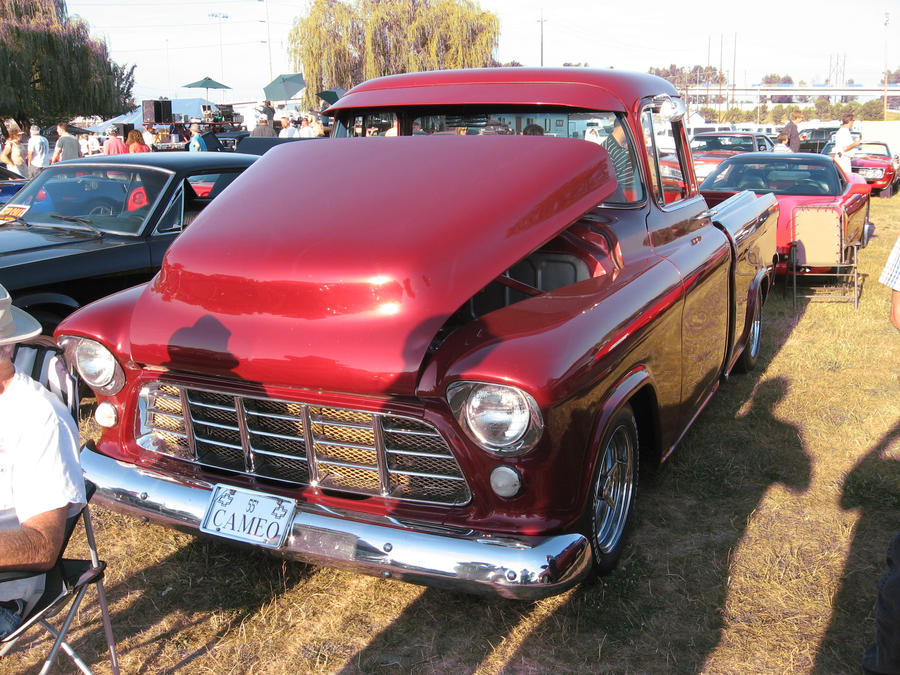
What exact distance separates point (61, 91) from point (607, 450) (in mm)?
35401

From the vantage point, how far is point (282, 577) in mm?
3240

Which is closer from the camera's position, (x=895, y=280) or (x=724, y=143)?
(x=895, y=280)

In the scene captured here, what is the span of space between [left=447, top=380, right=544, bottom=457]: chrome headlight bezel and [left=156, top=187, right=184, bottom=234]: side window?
360cm

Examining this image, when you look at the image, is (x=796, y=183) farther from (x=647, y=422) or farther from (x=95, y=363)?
(x=95, y=363)

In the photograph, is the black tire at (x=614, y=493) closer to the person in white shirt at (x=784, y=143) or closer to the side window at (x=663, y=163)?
the side window at (x=663, y=163)

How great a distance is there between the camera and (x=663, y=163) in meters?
4.05

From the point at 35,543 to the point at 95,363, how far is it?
1.11m

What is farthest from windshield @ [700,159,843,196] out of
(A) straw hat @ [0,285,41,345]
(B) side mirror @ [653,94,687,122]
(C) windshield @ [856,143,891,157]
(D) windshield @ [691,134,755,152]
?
(C) windshield @ [856,143,891,157]

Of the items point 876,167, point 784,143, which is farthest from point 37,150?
point 876,167

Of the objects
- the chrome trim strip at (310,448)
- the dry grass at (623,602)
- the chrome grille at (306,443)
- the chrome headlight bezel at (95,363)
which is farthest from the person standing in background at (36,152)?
the chrome trim strip at (310,448)

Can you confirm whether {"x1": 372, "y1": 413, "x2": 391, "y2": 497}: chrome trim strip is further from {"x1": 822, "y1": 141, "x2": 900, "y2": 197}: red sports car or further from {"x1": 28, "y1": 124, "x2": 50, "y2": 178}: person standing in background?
{"x1": 822, "y1": 141, "x2": 900, "y2": 197}: red sports car

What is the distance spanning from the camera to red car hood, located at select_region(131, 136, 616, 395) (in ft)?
8.63

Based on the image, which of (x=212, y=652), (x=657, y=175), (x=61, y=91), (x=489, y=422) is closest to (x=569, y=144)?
(x=657, y=175)

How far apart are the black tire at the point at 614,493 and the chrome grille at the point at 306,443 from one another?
0.62 meters
